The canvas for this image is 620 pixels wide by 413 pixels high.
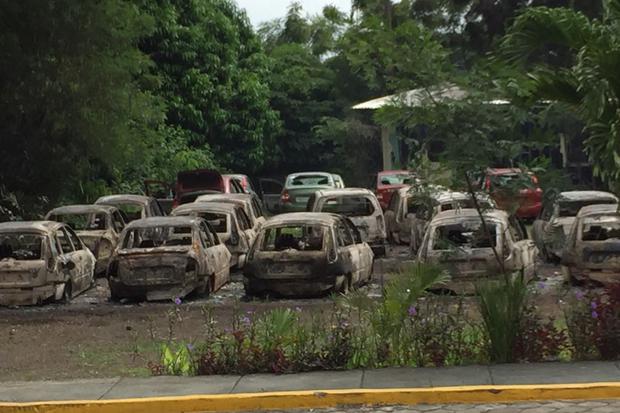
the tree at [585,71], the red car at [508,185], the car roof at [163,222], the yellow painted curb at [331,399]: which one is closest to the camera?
the yellow painted curb at [331,399]

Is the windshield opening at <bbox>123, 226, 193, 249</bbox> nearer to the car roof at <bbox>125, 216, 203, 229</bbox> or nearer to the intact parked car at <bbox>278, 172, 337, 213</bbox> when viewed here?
the car roof at <bbox>125, 216, 203, 229</bbox>

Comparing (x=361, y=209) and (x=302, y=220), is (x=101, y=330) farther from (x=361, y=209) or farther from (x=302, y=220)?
(x=361, y=209)

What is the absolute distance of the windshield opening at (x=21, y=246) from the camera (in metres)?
17.9

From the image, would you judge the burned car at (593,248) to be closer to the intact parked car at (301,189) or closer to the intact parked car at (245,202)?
the intact parked car at (245,202)

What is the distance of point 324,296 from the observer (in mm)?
17703

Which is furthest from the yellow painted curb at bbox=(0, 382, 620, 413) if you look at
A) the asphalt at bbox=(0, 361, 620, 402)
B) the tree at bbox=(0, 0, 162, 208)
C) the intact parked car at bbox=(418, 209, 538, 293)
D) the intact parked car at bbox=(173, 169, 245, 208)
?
the intact parked car at bbox=(173, 169, 245, 208)

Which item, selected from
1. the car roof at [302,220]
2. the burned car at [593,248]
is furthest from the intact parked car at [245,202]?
the burned car at [593,248]

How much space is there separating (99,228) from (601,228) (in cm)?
957

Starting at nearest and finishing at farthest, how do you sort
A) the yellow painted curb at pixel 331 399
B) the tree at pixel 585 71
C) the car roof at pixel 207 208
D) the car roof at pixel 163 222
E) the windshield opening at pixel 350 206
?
the yellow painted curb at pixel 331 399 < the tree at pixel 585 71 < the car roof at pixel 163 222 < the car roof at pixel 207 208 < the windshield opening at pixel 350 206

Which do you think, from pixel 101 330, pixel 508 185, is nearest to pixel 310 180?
pixel 101 330

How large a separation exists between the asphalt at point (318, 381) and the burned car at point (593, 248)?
6298mm

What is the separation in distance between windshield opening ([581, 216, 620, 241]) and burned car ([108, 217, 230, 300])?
5957mm

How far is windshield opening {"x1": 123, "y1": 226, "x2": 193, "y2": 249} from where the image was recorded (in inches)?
725

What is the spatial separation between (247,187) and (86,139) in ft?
21.8
